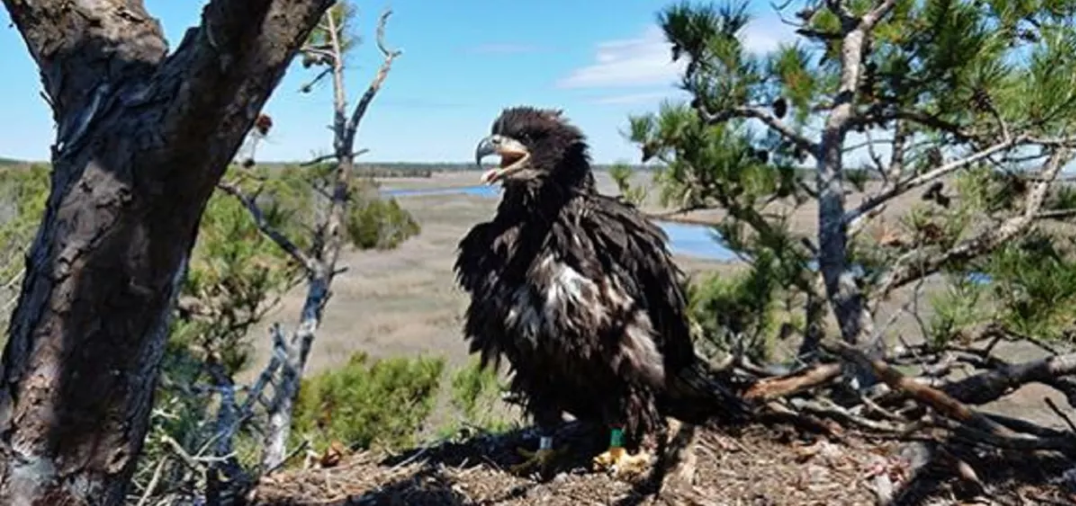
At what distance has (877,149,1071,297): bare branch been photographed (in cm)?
314

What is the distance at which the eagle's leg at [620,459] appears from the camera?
8.30ft

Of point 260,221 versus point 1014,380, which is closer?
point 1014,380

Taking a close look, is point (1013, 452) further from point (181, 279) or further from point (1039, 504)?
point (181, 279)

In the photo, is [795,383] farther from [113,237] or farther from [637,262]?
[113,237]

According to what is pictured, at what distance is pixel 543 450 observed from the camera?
265 cm

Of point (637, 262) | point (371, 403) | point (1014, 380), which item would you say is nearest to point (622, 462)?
point (637, 262)

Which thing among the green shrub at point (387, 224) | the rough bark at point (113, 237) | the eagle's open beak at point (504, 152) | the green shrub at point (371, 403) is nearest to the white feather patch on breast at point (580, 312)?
the eagle's open beak at point (504, 152)

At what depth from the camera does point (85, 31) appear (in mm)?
1293

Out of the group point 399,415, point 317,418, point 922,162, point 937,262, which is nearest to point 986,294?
point 937,262

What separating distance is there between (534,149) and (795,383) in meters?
0.98

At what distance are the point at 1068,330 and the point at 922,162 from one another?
2.65ft

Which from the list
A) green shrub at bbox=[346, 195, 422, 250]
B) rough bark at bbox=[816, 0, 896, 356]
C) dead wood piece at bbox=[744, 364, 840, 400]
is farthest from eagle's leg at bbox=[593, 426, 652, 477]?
green shrub at bbox=[346, 195, 422, 250]

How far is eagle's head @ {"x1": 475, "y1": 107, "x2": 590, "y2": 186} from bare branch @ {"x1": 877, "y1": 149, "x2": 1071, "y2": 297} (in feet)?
4.15

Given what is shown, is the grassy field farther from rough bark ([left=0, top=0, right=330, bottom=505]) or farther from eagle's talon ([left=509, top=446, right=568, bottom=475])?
rough bark ([left=0, top=0, right=330, bottom=505])
